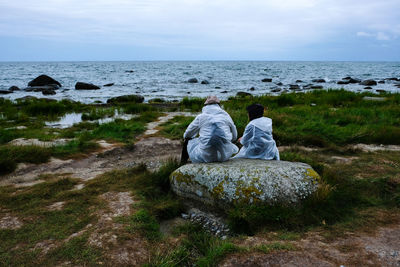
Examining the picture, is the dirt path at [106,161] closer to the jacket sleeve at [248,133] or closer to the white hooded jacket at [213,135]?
the white hooded jacket at [213,135]

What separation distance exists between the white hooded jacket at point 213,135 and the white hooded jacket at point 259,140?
337 millimetres

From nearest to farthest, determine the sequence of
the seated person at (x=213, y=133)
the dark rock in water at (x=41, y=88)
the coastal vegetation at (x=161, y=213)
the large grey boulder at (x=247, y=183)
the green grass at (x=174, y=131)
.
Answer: the coastal vegetation at (x=161, y=213), the large grey boulder at (x=247, y=183), the seated person at (x=213, y=133), the green grass at (x=174, y=131), the dark rock in water at (x=41, y=88)

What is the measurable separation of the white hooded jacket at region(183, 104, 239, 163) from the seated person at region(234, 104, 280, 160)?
0.34 metres

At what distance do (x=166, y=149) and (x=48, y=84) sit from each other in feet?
88.2

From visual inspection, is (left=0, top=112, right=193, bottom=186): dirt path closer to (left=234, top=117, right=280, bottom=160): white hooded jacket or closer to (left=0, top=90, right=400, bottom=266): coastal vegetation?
(left=0, top=90, right=400, bottom=266): coastal vegetation

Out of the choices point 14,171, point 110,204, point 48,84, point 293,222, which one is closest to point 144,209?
point 110,204

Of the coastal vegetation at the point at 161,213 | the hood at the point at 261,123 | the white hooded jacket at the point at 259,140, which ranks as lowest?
the coastal vegetation at the point at 161,213

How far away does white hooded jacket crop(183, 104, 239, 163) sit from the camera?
4.53m

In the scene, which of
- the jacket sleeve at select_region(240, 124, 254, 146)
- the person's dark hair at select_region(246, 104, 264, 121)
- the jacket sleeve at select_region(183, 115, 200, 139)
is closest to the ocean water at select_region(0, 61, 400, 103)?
the jacket sleeve at select_region(183, 115, 200, 139)

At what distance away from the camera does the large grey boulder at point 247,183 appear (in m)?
3.82

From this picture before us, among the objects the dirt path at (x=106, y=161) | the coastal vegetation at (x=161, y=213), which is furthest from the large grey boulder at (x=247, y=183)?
the dirt path at (x=106, y=161)

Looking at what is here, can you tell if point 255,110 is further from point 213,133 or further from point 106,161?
point 106,161

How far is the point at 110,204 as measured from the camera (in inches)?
159

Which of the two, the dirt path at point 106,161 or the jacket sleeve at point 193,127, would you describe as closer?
the jacket sleeve at point 193,127
